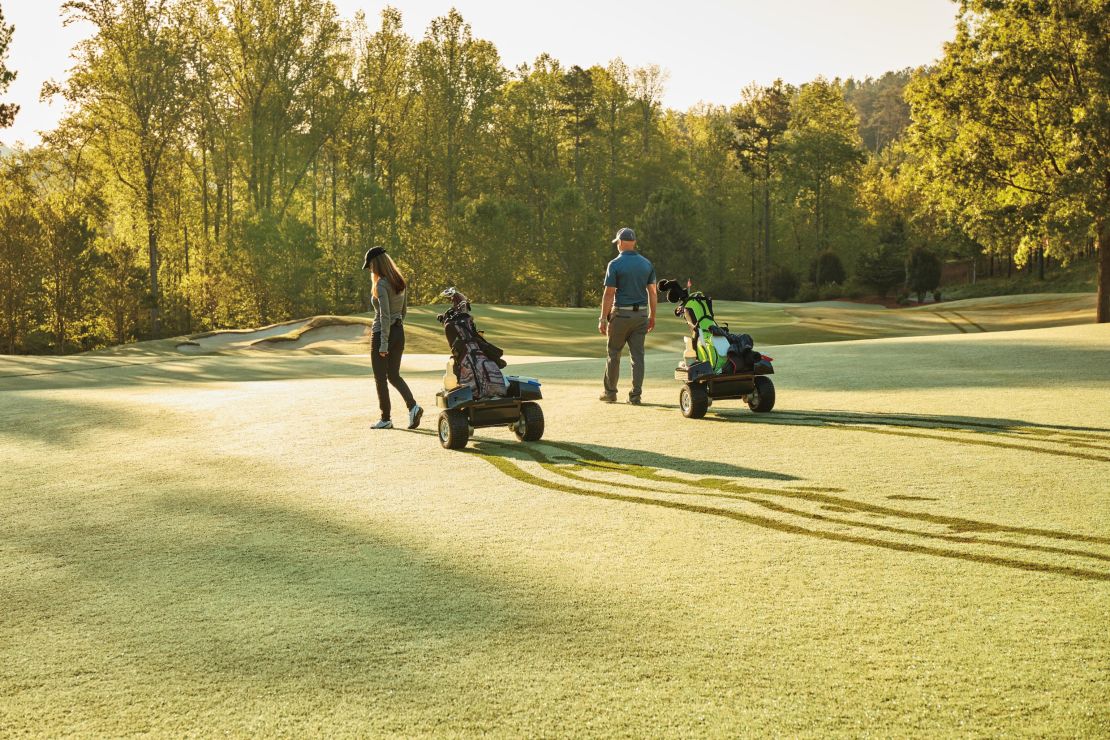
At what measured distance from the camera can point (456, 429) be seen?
34.4ft

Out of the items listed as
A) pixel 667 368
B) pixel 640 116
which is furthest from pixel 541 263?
pixel 667 368

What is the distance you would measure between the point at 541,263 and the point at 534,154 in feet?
68.4

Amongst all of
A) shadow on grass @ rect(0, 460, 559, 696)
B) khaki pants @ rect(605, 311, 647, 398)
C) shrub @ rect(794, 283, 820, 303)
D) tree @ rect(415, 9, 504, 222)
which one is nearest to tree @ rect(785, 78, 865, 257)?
shrub @ rect(794, 283, 820, 303)

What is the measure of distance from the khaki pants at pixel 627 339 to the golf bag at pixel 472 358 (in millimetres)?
3368

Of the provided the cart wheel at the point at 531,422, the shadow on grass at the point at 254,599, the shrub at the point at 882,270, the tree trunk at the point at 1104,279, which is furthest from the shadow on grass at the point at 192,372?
the shrub at the point at 882,270

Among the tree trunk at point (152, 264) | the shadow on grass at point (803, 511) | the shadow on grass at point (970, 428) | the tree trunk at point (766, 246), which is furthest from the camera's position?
the tree trunk at point (766, 246)

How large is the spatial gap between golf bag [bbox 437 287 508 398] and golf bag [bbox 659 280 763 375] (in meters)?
2.71

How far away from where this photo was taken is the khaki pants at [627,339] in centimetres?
1392

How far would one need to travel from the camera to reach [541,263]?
59.9 m

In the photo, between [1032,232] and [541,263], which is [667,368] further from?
[541,263]

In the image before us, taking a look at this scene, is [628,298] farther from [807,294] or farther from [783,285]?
[783,285]

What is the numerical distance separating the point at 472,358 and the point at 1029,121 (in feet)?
82.7

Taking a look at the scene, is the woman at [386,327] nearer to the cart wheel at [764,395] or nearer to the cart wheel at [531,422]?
the cart wheel at [531,422]

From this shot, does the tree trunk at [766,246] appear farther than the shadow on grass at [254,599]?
Yes
